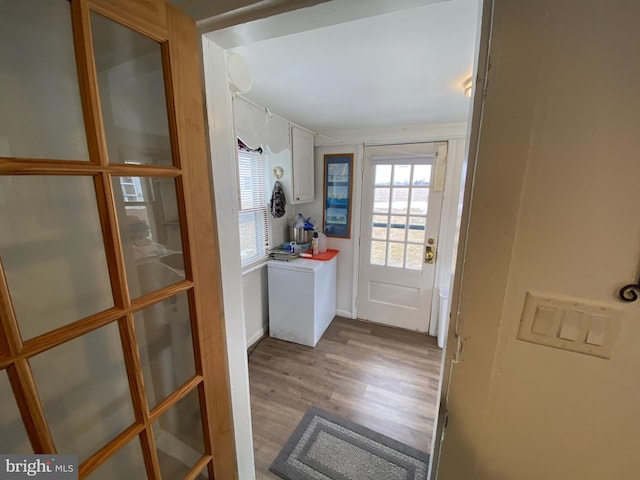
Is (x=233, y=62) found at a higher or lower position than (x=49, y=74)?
higher

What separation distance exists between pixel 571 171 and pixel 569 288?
0.25 meters

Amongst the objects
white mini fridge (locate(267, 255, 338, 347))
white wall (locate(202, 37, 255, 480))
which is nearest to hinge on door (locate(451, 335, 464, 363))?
white wall (locate(202, 37, 255, 480))

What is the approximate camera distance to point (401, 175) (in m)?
2.54

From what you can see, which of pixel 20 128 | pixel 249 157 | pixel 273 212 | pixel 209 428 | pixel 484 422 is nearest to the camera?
pixel 20 128

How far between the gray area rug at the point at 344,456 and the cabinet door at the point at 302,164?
6.12ft

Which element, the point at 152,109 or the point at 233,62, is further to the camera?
the point at 233,62

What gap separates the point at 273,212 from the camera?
8.05 ft

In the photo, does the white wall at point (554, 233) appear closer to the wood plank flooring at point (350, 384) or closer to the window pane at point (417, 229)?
the wood plank flooring at point (350, 384)

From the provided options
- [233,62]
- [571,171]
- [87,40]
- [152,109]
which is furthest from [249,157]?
[571,171]

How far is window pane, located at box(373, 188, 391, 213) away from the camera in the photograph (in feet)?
8.61

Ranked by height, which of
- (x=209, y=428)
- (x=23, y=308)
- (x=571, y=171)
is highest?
(x=571, y=171)

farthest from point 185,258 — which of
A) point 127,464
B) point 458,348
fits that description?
point 458,348

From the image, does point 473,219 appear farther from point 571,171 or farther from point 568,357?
point 568,357

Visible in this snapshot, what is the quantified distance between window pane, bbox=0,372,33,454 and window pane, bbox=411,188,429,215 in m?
2.68
